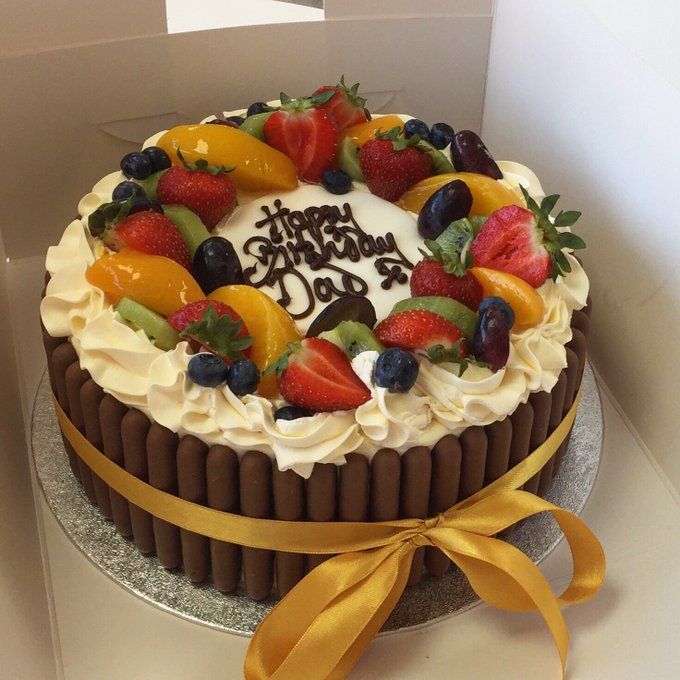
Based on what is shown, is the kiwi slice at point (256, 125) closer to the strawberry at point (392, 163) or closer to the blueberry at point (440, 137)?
the strawberry at point (392, 163)

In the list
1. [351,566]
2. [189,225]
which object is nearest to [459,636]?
[351,566]

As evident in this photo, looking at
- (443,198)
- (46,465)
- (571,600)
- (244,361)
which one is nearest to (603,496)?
(571,600)

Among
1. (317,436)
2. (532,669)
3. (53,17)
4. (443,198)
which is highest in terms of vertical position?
(53,17)

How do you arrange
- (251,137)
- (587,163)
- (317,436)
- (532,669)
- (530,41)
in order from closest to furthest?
(317,436), (532,669), (251,137), (587,163), (530,41)

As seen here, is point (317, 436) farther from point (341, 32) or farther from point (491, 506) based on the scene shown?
point (341, 32)

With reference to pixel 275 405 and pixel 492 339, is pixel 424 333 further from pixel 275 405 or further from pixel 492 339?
pixel 275 405

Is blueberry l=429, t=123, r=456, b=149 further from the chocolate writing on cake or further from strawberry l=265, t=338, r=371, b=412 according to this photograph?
strawberry l=265, t=338, r=371, b=412

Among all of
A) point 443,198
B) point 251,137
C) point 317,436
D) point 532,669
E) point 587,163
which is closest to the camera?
point 317,436
